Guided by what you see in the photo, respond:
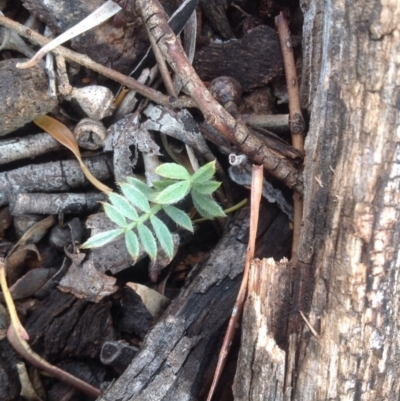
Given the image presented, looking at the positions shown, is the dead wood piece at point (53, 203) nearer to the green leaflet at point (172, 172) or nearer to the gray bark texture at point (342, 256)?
the green leaflet at point (172, 172)

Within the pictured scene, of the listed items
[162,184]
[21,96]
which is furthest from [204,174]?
[21,96]

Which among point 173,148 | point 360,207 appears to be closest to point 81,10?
point 173,148

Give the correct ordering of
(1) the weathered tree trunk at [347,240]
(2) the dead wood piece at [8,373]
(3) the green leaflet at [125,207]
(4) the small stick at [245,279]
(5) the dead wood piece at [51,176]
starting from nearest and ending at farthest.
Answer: (1) the weathered tree trunk at [347,240]
(4) the small stick at [245,279]
(3) the green leaflet at [125,207]
(2) the dead wood piece at [8,373]
(5) the dead wood piece at [51,176]

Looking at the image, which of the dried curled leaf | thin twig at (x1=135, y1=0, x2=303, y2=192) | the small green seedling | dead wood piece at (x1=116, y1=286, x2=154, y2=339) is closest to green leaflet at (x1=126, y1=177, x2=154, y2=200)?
the small green seedling

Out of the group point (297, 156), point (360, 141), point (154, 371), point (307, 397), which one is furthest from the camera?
point (297, 156)

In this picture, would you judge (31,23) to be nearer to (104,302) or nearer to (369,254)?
(104,302)

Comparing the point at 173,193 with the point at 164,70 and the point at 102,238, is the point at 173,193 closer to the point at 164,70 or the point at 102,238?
the point at 102,238

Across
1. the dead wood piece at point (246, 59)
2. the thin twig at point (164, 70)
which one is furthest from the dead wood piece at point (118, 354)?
the dead wood piece at point (246, 59)
